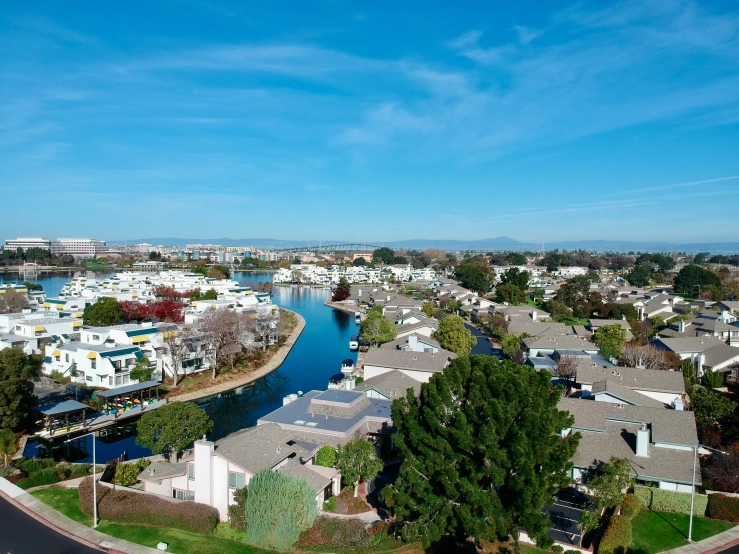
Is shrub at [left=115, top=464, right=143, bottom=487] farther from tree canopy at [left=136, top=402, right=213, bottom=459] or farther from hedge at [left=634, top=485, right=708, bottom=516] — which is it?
hedge at [left=634, top=485, right=708, bottom=516]

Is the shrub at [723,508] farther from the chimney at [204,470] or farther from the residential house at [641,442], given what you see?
the chimney at [204,470]

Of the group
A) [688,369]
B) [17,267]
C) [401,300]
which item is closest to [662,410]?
[688,369]

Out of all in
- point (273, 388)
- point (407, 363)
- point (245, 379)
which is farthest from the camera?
point (245, 379)

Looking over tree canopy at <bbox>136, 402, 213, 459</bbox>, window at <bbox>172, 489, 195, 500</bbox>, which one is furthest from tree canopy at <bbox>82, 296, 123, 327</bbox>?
window at <bbox>172, 489, 195, 500</bbox>

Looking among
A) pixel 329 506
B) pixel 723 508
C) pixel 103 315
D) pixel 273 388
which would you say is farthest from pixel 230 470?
pixel 103 315

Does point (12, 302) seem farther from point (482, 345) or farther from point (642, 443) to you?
point (642, 443)
